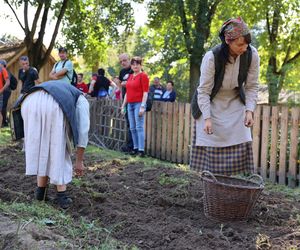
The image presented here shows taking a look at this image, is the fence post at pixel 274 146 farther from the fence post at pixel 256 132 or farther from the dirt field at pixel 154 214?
the dirt field at pixel 154 214

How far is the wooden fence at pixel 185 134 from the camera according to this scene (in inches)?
281

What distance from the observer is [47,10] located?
18.2 metres

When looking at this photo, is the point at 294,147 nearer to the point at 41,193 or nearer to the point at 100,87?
the point at 41,193

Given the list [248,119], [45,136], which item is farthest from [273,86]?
[45,136]

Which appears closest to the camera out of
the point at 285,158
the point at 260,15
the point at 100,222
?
the point at 100,222

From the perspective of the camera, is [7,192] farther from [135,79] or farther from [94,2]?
[94,2]

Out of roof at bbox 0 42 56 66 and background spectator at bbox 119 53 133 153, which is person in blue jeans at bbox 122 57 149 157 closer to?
background spectator at bbox 119 53 133 153

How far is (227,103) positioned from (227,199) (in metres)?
0.89

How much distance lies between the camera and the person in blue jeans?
28.4ft

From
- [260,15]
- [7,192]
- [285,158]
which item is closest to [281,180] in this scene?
[285,158]

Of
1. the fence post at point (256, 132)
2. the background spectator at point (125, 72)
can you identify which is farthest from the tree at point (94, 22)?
the fence post at point (256, 132)

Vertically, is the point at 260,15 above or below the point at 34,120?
above

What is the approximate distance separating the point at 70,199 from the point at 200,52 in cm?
1453

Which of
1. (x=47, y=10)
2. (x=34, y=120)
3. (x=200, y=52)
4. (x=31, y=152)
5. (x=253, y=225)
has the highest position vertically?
(x=47, y=10)
